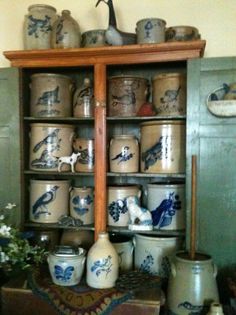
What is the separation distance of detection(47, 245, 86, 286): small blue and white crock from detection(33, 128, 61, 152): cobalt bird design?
0.62m

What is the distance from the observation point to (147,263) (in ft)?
6.26

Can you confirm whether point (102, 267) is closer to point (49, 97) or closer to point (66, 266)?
point (66, 266)

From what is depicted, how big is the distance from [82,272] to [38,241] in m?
0.42

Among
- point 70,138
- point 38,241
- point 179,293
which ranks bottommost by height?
point 179,293

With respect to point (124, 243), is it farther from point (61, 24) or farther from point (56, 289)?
point (61, 24)

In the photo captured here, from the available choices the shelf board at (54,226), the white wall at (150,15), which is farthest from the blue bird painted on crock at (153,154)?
the white wall at (150,15)

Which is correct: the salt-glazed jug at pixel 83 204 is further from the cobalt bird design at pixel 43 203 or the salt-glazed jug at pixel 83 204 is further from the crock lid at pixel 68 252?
the crock lid at pixel 68 252

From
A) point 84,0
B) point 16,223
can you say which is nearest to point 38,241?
point 16,223

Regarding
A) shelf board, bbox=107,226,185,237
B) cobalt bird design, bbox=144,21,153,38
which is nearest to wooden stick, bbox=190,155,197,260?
shelf board, bbox=107,226,185,237

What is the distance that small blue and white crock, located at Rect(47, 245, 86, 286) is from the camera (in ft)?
5.54

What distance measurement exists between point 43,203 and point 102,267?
572mm

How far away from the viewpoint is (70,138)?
2080mm

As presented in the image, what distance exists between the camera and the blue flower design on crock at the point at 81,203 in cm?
202

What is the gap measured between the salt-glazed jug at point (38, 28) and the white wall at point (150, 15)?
31 centimetres
